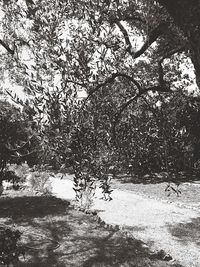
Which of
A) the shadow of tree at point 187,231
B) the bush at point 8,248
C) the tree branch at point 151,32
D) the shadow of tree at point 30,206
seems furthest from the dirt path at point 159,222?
the bush at point 8,248

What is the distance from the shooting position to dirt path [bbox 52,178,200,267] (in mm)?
8094

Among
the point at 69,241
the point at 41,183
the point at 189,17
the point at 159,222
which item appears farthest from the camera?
the point at 41,183

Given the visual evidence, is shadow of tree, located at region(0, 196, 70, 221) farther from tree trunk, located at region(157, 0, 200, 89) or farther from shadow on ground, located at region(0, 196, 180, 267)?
tree trunk, located at region(157, 0, 200, 89)

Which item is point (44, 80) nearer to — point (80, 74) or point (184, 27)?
point (80, 74)

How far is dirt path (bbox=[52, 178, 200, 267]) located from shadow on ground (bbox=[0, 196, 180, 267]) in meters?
0.59

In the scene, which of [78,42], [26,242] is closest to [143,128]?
[78,42]

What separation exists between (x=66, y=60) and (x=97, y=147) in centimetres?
110

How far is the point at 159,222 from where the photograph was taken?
10625 mm

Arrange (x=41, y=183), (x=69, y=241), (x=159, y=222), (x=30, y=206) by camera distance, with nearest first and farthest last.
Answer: (x=69, y=241)
(x=159, y=222)
(x=30, y=206)
(x=41, y=183)

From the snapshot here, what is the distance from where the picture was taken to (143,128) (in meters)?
6.98

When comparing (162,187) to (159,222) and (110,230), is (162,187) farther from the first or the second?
(110,230)

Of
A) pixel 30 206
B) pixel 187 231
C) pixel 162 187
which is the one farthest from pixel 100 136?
pixel 162 187

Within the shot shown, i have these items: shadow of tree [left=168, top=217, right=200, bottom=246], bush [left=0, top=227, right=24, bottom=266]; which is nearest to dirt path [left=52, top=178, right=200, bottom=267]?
shadow of tree [left=168, top=217, right=200, bottom=246]

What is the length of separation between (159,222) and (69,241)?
3.30 meters
